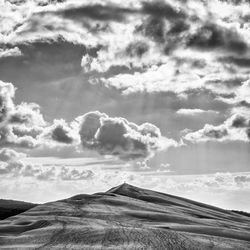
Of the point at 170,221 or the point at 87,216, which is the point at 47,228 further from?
the point at 170,221

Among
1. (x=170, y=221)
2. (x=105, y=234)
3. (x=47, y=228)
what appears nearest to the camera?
(x=105, y=234)

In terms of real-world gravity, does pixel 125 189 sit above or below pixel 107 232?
above

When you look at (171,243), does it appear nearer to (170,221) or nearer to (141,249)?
(141,249)

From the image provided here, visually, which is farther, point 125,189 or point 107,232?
point 125,189

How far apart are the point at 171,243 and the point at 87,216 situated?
1307 cm

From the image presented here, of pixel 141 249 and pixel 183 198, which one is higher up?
pixel 183 198

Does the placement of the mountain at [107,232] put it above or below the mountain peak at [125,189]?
below

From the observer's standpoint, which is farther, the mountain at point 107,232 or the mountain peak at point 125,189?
the mountain peak at point 125,189

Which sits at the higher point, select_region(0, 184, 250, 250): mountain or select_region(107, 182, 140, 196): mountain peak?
select_region(107, 182, 140, 196): mountain peak

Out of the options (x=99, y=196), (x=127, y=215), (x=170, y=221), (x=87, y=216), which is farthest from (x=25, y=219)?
(x=99, y=196)

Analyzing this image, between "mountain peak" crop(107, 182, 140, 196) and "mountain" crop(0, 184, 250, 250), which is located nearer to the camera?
"mountain" crop(0, 184, 250, 250)

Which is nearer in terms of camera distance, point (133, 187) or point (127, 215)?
point (127, 215)

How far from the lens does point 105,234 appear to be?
23.4 metres

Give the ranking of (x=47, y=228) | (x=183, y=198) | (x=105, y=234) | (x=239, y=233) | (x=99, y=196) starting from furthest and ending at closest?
(x=183, y=198)
(x=99, y=196)
(x=239, y=233)
(x=47, y=228)
(x=105, y=234)
